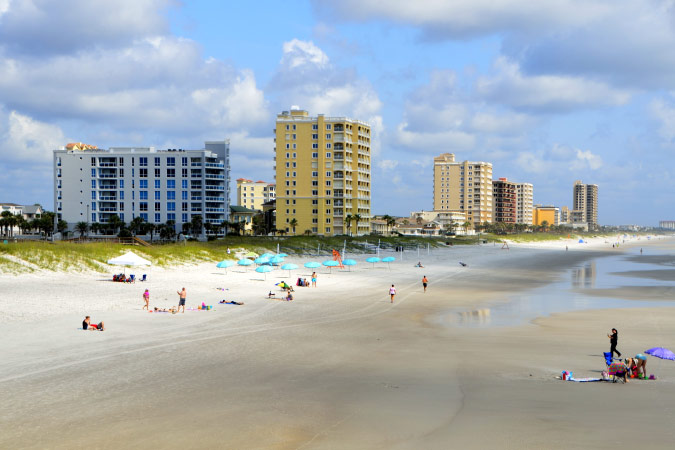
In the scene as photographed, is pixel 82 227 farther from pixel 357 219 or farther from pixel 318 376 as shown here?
pixel 318 376

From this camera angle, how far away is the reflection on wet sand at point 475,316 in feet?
106

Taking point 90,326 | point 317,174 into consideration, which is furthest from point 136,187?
point 90,326

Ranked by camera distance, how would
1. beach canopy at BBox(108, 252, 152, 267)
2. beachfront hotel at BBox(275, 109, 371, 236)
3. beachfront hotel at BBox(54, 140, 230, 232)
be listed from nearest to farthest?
beach canopy at BBox(108, 252, 152, 267)
beachfront hotel at BBox(54, 140, 230, 232)
beachfront hotel at BBox(275, 109, 371, 236)

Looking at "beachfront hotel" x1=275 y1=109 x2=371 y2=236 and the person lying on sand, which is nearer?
the person lying on sand

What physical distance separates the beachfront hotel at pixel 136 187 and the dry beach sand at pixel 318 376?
87665mm

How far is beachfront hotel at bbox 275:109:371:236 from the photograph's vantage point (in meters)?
144

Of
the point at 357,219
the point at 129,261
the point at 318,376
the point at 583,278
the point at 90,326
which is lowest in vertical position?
the point at 583,278

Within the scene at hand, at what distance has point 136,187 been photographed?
410 ft

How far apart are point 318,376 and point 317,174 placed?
417 ft

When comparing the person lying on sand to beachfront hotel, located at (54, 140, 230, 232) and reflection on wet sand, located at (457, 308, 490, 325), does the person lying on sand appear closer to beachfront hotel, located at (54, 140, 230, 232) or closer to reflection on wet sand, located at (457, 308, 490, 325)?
reflection on wet sand, located at (457, 308, 490, 325)

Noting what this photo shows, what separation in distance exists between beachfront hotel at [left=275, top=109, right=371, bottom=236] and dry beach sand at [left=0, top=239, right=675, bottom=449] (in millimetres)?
106097

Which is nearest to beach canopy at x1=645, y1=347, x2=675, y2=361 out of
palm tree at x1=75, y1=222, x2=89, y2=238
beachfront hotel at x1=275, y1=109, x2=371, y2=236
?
palm tree at x1=75, y1=222, x2=89, y2=238

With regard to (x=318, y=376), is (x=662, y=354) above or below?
above

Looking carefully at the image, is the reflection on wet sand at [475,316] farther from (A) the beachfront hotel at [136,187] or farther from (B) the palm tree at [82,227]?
(B) the palm tree at [82,227]
